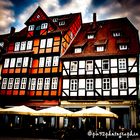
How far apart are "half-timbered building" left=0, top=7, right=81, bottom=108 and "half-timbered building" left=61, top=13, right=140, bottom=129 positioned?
135 cm

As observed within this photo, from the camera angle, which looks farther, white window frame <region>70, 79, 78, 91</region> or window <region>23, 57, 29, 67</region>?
window <region>23, 57, 29, 67</region>

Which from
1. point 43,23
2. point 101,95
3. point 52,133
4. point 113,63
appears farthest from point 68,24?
point 52,133

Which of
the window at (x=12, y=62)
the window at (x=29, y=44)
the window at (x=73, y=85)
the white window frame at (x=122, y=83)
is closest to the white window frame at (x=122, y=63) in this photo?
the white window frame at (x=122, y=83)

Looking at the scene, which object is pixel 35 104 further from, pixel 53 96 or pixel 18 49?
pixel 18 49

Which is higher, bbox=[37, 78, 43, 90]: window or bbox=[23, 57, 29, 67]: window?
bbox=[23, 57, 29, 67]: window

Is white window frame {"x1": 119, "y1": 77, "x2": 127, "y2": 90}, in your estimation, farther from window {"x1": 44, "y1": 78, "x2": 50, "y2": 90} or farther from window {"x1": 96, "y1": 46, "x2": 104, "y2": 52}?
window {"x1": 44, "y1": 78, "x2": 50, "y2": 90}

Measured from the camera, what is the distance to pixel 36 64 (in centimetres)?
2725

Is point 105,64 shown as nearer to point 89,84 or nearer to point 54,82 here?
point 89,84

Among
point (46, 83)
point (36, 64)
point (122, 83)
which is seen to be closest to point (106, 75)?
point (122, 83)

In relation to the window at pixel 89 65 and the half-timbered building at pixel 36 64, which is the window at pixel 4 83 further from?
the window at pixel 89 65

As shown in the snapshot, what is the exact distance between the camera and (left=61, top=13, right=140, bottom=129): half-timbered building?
22547 mm

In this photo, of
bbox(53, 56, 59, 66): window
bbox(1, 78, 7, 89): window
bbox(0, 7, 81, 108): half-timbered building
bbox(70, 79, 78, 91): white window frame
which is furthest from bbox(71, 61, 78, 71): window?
bbox(1, 78, 7, 89): window

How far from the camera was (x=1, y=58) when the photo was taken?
30.0 m

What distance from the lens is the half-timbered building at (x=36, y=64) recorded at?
2578 centimetres
